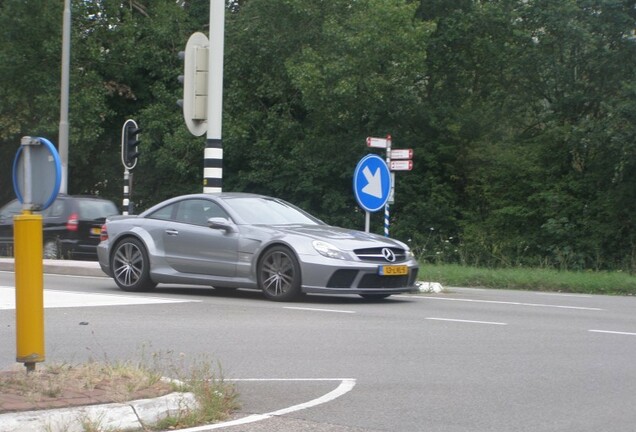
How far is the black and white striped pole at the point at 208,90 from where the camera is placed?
1823 cm

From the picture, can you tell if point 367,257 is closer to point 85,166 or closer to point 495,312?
point 495,312

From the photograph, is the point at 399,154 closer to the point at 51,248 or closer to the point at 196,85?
the point at 196,85

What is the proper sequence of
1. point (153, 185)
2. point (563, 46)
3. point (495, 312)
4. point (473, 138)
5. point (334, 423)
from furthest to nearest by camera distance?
point (153, 185)
point (473, 138)
point (563, 46)
point (495, 312)
point (334, 423)

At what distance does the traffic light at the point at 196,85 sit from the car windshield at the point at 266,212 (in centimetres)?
402

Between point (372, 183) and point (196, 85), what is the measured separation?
352 cm

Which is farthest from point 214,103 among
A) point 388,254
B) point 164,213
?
point 388,254

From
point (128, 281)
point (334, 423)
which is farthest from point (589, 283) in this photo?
point (334, 423)

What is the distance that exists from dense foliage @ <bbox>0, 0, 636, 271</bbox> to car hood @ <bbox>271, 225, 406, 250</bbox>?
15.0 m

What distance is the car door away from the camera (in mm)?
14188

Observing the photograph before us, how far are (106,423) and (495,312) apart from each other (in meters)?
7.76

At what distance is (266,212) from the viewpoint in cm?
1473

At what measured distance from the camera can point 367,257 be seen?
13492 millimetres

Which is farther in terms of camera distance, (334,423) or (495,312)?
(495,312)

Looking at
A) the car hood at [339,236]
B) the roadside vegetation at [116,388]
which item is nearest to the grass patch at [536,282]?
the car hood at [339,236]
